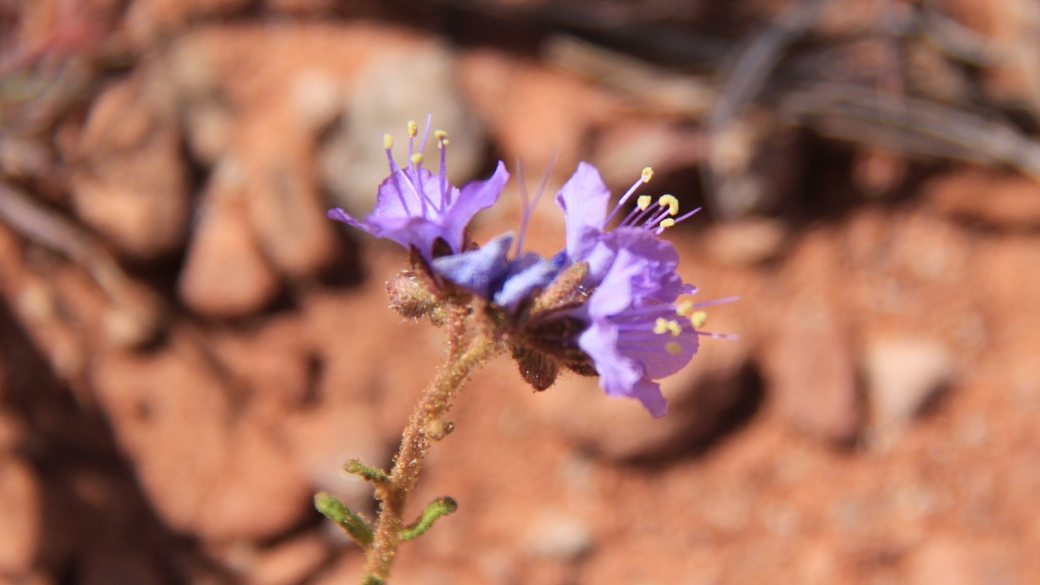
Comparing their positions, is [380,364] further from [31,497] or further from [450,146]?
[31,497]

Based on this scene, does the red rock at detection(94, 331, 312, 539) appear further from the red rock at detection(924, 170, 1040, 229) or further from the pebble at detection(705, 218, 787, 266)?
the red rock at detection(924, 170, 1040, 229)

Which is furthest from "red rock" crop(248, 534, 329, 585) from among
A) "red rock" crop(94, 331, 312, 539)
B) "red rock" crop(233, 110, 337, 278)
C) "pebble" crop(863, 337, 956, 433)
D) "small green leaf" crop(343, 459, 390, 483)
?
"pebble" crop(863, 337, 956, 433)

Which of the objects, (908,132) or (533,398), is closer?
(533,398)

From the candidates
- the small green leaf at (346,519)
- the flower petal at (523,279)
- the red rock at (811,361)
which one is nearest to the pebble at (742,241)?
the red rock at (811,361)

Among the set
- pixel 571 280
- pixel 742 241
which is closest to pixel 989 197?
pixel 742 241

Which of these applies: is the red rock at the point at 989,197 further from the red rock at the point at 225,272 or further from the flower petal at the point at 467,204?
the flower petal at the point at 467,204

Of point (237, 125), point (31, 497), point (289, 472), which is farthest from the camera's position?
point (237, 125)

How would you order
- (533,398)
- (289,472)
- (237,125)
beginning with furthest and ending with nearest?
(237,125)
(533,398)
(289,472)

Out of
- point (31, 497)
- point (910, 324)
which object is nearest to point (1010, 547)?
point (910, 324)
